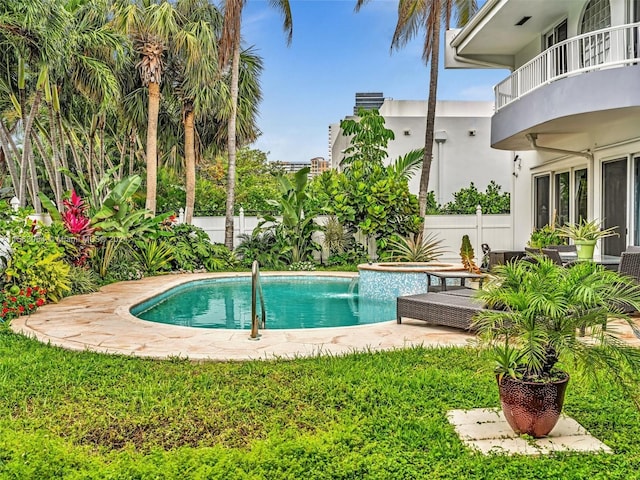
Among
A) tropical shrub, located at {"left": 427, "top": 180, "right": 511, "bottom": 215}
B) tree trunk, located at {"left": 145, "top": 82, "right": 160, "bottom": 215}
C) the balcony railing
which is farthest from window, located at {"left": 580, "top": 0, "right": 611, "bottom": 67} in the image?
tree trunk, located at {"left": 145, "top": 82, "right": 160, "bottom": 215}

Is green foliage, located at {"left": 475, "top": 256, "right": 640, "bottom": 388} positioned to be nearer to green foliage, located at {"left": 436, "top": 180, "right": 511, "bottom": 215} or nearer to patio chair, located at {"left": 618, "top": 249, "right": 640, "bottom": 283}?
patio chair, located at {"left": 618, "top": 249, "right": 640, "bottom": 283}

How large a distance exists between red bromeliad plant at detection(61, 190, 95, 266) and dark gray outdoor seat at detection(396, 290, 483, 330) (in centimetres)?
765

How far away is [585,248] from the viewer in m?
8.38

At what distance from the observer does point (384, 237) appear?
16.9m

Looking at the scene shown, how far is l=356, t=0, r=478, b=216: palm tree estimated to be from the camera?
16078 millimetres

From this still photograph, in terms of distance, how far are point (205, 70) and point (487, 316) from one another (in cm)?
1431

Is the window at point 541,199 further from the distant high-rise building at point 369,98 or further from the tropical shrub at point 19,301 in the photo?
the distant high-rise building at point 369,98

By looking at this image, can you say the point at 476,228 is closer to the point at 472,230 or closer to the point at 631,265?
the point at 472,230

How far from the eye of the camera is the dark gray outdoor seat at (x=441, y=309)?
715 centimetres

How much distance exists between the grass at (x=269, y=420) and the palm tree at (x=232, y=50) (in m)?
11.6

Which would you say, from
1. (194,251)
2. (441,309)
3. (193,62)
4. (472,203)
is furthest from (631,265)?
A: (193,62)

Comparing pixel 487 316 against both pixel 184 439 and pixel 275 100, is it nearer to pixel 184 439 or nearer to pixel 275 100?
pixel 184 439

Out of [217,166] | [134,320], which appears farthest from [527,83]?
[217,166]

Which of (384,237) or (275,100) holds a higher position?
(275,100)
